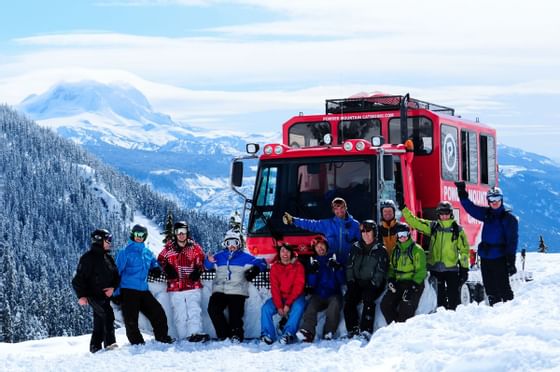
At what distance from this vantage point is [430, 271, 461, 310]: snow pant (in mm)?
12258

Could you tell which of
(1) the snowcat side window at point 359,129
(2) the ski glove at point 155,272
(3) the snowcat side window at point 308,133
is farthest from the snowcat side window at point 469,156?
(2) the ski glove at point 155,272

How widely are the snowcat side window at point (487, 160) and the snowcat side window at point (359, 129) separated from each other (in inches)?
103

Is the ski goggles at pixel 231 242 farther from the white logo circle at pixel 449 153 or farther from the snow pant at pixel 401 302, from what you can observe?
the white logo circle at pixel 449 153

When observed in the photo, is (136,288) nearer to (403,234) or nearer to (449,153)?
(403,234)

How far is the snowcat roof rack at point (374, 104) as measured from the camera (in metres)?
14.9

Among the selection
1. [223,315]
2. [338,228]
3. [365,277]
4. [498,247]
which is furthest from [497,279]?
[223,315]

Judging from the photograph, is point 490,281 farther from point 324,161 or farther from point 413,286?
point 324,161

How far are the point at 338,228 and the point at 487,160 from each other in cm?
543

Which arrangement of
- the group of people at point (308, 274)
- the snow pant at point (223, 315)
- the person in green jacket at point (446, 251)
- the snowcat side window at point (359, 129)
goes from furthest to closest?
the snowcat side window at point (359, 129), the person in green jacket at point (446, 251), the snow pant at point (223, 315), the group of people at point (308, 274)

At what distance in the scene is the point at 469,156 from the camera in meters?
15.5

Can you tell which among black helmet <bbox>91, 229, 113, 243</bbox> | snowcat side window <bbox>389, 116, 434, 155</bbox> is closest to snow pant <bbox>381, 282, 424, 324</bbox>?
snowcat side window <bbox>389, 116, 434, 155</bbox>

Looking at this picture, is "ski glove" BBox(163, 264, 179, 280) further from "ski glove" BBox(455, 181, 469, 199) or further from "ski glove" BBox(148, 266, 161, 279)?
"ski glove" BBox(455, 181, 469, 199)

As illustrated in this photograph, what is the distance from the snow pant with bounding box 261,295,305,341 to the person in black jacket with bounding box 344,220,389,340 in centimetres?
61

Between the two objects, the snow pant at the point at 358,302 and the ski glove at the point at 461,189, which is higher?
the ski glove at the point at 461,189
